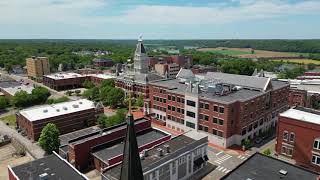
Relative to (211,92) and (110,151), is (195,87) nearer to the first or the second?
(211,92)

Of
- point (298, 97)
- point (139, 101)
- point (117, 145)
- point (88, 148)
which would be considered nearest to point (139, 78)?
point (139, 101)

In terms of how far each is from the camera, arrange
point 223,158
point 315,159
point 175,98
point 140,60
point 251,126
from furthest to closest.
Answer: point 140,60, point 175,98, point 251,126, point 223,158, point 315,159

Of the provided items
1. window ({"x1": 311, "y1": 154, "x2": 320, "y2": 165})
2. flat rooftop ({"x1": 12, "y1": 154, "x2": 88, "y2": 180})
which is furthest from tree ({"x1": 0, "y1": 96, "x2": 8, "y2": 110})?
window ({"x1": 311, "y1": 154, "x2": 320, "y2": 165})

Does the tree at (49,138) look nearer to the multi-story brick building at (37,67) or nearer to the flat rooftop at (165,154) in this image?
the flat rooftop at (165,154)

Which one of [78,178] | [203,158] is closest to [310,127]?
[203,158]

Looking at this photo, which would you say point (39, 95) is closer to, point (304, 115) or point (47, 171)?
point (47, 171)

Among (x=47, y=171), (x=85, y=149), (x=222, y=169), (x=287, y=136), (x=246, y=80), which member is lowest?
(x=222, y=169)

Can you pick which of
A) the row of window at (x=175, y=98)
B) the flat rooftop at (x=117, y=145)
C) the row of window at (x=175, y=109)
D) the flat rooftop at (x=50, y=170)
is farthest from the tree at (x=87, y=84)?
the flat rooftop at (x=50, y=170)
